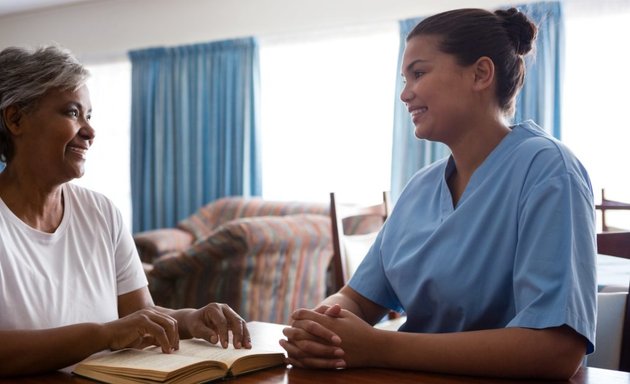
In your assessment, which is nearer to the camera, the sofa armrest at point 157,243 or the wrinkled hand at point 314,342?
the wrinkled hand at point 314,342

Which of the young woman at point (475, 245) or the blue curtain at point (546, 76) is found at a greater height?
the blue curtain at point (546, 76)

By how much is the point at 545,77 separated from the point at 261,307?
2399 mm

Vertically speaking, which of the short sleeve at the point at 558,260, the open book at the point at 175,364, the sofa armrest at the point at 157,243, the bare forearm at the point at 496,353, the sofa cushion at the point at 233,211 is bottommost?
the sofa armrest at the point at 157,243

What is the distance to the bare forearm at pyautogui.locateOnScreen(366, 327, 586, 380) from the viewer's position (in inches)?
44.3

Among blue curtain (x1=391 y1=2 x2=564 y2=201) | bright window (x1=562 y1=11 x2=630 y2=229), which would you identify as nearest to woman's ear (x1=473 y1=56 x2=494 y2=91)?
blue curtain (x1=391 y1=2 x2=564 y2=201)

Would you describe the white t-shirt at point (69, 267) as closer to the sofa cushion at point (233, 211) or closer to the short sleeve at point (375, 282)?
the short sleeve at point (375, 282)

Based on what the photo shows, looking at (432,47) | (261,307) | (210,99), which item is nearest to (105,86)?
(210,99)

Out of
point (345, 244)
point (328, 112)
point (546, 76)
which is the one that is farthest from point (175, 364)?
point (328, 112)

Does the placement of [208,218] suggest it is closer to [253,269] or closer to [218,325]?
[253,269]

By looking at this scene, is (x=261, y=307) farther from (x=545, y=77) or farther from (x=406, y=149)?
(x=545, y=77)

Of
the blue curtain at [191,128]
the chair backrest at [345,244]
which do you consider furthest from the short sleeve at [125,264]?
the blue curtain at [191,128]

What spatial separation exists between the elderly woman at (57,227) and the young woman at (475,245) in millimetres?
334

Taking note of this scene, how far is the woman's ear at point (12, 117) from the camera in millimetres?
1570

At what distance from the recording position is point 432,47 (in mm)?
1438
